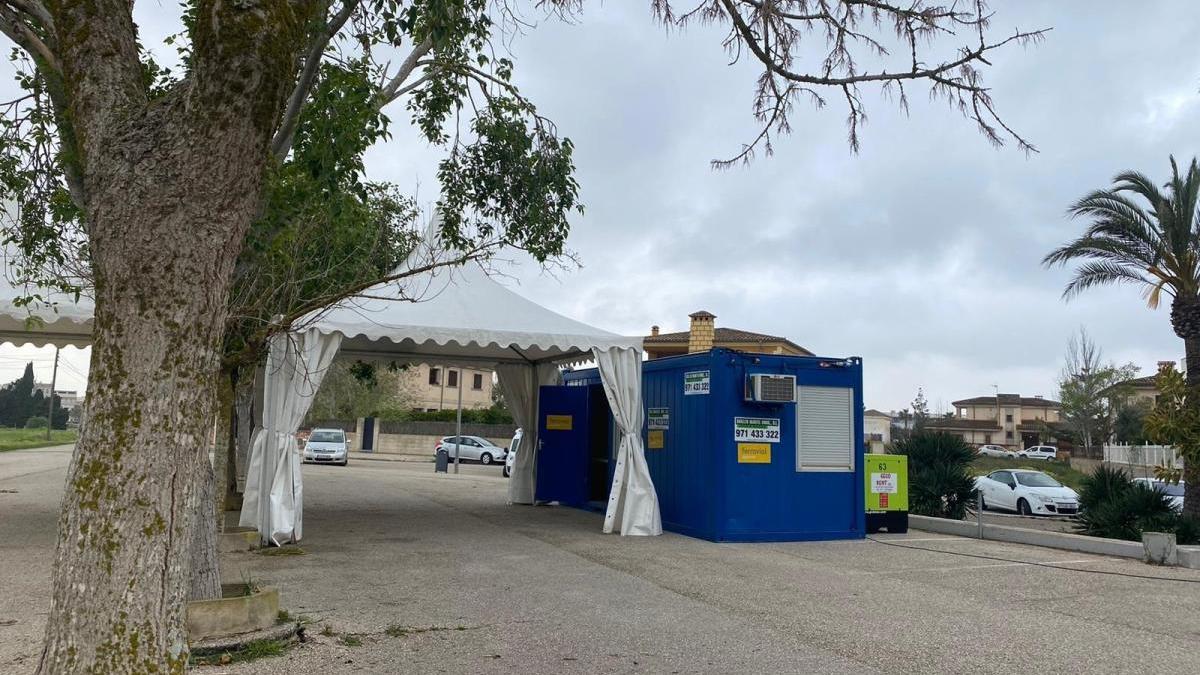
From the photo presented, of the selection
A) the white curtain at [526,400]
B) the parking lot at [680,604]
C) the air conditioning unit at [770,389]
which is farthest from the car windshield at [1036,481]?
the white curtain at [526,400]

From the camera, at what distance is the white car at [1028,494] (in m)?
19.2

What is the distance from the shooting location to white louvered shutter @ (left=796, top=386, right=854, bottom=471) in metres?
12.6

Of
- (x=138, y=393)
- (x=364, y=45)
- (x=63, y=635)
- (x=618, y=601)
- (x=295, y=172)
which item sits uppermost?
(x=364, y=45)

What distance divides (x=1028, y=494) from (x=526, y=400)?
11.3m

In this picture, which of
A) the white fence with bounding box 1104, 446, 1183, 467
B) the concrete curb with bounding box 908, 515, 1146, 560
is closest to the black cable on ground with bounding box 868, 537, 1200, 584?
the concrete curb with bounding box 908, 515, 1146, 560

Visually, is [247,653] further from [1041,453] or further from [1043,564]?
[1041,453]

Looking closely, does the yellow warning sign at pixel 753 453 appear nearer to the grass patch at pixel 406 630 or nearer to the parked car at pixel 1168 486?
the parked car at pixel 1168 486

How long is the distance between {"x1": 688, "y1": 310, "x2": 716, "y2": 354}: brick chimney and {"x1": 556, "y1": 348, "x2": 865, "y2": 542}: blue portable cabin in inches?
476

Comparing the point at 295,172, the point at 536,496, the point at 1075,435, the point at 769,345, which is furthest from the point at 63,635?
the point at 1075,435

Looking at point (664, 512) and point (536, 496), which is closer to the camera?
point (664, 512)

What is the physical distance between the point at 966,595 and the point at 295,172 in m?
6.99

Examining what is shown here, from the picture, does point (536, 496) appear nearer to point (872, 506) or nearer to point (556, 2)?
point (872, 506)

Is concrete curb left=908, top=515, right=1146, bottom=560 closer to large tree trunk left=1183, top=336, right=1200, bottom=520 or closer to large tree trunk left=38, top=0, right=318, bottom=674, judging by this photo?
large tree trunk left=1183, top=336, right=1200, bottom=520

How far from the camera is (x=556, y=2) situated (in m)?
6.68
